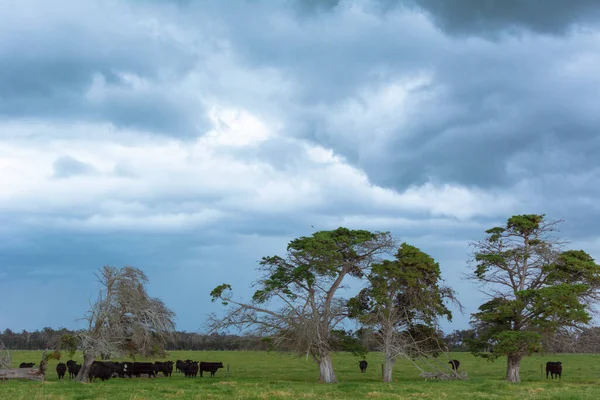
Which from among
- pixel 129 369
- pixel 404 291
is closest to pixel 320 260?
pixel 404 291

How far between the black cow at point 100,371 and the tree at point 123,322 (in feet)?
3.77

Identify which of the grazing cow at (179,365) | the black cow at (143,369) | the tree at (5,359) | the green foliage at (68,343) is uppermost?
the green foliage at (68,343)

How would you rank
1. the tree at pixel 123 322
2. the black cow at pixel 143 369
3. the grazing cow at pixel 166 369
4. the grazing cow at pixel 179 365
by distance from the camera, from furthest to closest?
the grazing cow at pixel 179 365
the grazing cow at pixel 166 369
the black cow at pixel 143 369
the tree at pixel 123 322

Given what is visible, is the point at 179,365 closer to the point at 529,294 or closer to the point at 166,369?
the point at 166,369

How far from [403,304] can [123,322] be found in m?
21.4

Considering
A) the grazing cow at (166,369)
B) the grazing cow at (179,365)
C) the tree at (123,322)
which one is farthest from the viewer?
the grazing cow at (179,365)

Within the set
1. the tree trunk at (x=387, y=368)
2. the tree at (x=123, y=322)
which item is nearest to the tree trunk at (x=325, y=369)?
the tree trunk at (x=387, y=368)

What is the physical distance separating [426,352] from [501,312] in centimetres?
662

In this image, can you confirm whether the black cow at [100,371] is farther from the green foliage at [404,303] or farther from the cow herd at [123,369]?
the green foliage at [404,303]

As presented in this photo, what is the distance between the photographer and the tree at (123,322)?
1503 inches

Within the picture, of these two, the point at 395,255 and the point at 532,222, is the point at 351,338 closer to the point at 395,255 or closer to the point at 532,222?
the point at 395,255

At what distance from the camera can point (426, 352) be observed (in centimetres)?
4325

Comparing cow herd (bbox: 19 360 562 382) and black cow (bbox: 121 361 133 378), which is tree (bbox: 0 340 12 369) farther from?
black cow (bbox: 121 361 133 378)

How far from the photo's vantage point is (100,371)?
40969 mm
